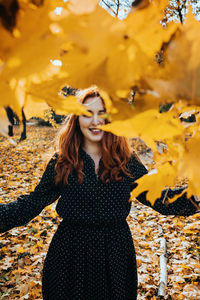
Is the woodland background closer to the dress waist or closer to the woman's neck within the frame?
the dress waist

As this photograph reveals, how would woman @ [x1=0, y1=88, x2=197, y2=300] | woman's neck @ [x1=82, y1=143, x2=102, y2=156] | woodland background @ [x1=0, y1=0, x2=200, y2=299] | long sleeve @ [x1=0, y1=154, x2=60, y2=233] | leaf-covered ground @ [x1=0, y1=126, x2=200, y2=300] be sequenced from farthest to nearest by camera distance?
leaf-covered ground @ [x1=0, y1=126, x2=200, y2=300]
woman's neck @ [x1=82, y1=143, x2=102, y2=156]
woman @ [x1=0, y1=88, x2=197, y2=300]
long sleeve @ [x1=0, y1=154, x2=60, y2=233]
woodland background @ [x1=0, y1=0, x2=200, y2=299]

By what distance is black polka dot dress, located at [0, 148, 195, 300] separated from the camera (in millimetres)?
1555

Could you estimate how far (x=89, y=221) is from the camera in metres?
1.55

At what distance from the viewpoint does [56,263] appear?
1.61m

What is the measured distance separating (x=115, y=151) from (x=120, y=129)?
1.37 metres

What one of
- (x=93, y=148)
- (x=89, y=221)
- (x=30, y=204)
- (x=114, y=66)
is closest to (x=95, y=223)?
(x=89, y=221)

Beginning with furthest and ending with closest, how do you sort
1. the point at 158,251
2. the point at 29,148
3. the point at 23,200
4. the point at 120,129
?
the point at 29,148, the point at 158,251, the point at 23,200, the point at 120,129

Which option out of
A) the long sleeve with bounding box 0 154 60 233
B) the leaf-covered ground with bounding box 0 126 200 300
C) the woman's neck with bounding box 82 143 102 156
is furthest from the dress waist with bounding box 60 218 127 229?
the leaf-covered ground with bounding box 0 126 200 300

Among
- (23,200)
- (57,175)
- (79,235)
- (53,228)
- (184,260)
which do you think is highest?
(57,175)

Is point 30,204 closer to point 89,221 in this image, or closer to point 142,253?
point 89,221

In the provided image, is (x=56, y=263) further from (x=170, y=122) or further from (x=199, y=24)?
(x=199, y=24)

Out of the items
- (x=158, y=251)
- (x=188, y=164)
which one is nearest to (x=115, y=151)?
(x=188, y=164)

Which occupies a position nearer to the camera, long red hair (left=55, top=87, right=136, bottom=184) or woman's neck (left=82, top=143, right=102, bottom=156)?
long red hair (left=55, top=87, right=136, bottom=184)

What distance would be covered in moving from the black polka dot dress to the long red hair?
0.07 m
